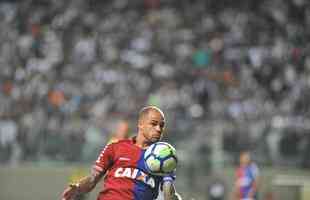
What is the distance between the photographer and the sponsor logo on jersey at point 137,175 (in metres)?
6.95

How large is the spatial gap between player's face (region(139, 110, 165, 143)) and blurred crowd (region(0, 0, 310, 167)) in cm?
1226

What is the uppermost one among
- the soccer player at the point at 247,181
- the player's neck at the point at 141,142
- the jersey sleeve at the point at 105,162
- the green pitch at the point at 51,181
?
the green pitch at the point at 51,181

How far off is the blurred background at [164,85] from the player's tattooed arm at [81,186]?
1187cm

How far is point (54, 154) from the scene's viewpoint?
20.1 metres

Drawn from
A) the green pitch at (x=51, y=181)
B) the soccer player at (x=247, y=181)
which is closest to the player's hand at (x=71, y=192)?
the soccer player at (x=247, y=181)

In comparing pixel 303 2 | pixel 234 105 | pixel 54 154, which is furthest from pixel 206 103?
pixel 303 2

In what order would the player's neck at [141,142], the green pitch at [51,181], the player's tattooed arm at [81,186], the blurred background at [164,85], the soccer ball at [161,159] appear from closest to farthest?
the soccer ball at [161,159]
the player's tattooed arm at [81,186]
the player's neck at [141,142]
the blurred background at [164,85]
the green pitch at [51,181]

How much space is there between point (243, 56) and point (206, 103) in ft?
9.17

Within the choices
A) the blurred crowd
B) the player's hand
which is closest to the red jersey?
the player's hand

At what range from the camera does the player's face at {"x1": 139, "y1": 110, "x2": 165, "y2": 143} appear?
6895mm

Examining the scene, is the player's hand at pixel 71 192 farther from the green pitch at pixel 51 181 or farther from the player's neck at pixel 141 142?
the green pitch at pixel 51 181

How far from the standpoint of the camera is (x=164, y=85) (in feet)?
71.5

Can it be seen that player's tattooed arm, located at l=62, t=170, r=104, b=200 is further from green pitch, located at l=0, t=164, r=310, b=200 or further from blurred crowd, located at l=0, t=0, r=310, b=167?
green pitch, located at l=0, t=164, r=310, b=200

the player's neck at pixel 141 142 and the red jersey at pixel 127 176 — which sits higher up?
the player's neck at pixel 141 142
